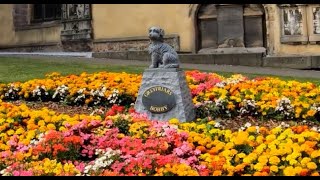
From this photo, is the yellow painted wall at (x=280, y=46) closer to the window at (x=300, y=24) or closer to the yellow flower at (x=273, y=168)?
the window at (x=300, y=24)

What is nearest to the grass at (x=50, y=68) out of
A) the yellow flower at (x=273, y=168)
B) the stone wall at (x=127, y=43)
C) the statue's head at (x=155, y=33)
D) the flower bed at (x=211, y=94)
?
the flower bed at (x=211, y=94)

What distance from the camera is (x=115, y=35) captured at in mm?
19312

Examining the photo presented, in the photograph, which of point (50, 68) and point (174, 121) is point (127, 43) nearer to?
point (50, 68)

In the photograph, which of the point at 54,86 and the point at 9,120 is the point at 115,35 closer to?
the point at 54,86

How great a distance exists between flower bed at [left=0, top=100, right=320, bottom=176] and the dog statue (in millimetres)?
932

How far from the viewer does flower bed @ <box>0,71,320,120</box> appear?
7.67 m

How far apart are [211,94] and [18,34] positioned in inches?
641

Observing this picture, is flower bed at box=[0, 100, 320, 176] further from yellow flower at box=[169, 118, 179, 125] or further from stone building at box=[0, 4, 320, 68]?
stone building at box=[0, 4, 320, 68]

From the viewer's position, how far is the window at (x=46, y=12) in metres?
22.3

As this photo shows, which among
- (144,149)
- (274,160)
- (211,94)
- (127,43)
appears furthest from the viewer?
(127,43)

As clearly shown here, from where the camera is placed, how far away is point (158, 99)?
23.9 feet

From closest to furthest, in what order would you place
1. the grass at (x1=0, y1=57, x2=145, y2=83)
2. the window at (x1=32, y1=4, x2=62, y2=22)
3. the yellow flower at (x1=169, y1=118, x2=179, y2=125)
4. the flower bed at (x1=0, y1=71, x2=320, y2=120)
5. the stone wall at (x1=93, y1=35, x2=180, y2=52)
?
the yellow flower at (x1=169, y1=118, x2=179, y2=125) < the flower bed at (x1=0, y1=71, x2=320, y2=120) < the grass at (x1=0, y1=57, x2=145, y2=83) < the stone wall at (x1=93, y1=35, x2=180, y2=52) < the window at (x1=32, y1=4, x2=62, y2=22)

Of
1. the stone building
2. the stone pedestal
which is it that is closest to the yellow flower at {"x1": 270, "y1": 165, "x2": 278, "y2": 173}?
the stone pedestal

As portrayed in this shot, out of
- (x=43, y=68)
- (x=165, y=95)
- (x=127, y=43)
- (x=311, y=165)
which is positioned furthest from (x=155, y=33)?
(x=127, y=43)
